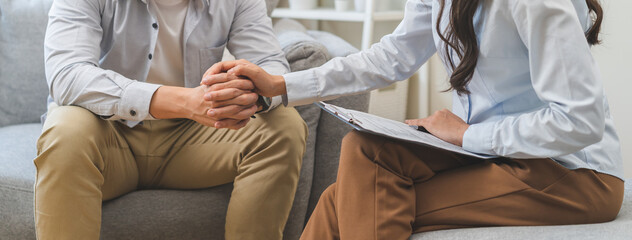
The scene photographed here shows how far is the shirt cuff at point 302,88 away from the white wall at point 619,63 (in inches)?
45.4

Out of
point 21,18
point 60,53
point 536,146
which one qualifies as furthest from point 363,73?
point 21,18

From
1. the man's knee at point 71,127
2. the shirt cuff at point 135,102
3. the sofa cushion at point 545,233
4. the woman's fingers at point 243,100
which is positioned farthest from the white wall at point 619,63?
the man's knee at point 71,127

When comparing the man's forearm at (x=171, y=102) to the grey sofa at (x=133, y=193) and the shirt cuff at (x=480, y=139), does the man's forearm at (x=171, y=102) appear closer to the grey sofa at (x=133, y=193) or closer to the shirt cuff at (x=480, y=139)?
the grey sofa at (x=133, y=193)

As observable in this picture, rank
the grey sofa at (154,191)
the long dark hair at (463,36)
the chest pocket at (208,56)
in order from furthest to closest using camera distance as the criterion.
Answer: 1. the chest pocket at (208,56)
2. the grey sofa at (154,191)
3. the long dark hair at (463,36)

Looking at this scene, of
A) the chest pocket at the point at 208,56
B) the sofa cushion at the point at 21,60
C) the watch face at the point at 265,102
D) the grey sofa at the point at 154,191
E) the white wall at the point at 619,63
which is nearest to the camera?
the grey sofa at the point at 154,191

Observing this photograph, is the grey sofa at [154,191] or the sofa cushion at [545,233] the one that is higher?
the sofa cushion at [545,233]

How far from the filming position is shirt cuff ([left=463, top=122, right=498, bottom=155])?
0.94 meters

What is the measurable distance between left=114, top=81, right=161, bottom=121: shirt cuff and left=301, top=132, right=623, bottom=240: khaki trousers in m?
0.51

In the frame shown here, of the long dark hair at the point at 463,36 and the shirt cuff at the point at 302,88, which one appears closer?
the long dark hair at the point at 463,36

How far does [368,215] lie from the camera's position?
928 millimetres

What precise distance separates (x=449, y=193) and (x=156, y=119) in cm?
77

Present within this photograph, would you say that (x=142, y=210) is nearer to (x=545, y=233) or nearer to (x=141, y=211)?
(x=141, y=211)

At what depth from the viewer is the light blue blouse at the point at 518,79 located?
84cm

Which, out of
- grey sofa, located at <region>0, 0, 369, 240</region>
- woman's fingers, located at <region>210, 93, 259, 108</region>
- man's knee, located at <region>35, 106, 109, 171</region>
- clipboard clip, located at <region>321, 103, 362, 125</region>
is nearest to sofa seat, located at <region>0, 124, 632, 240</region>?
grey sofa, located at <region>0, 0, 369, 240</region>
